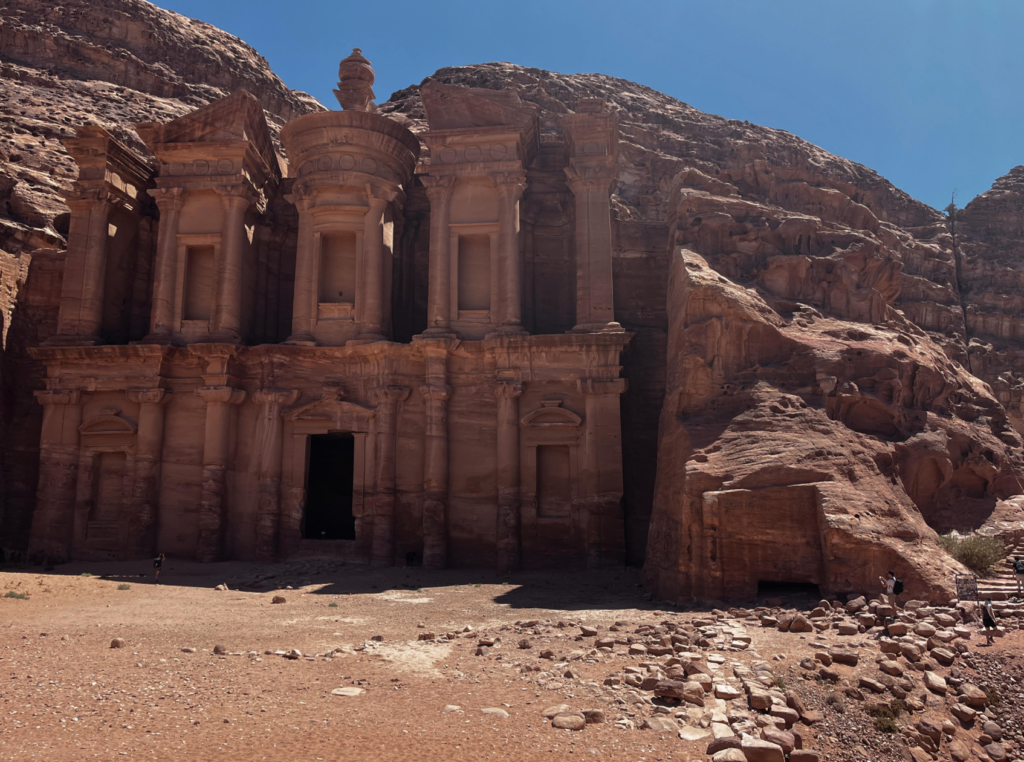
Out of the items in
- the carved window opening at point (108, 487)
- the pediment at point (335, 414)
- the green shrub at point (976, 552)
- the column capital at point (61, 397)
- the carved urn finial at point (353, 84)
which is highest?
the carved urn finial at point (353, 84)

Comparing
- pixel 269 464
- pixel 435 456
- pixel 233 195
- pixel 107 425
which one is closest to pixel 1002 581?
pixel 435 456

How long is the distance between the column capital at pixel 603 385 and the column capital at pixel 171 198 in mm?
13411

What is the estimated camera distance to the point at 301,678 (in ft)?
30.0

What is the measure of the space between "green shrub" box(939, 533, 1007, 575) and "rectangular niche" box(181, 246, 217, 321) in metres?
20.2

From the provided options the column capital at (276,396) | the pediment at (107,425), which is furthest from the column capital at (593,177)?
the pediment at (107,425)

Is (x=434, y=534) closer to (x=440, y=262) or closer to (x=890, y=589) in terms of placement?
(x=440, y=262)

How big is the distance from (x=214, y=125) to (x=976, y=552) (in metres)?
22.4

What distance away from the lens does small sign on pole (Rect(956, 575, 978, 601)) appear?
11797 mm

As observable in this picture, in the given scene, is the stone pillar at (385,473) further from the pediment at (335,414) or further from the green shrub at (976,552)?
the green shrub at (976,552)

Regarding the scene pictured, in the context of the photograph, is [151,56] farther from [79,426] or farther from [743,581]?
[743,581]

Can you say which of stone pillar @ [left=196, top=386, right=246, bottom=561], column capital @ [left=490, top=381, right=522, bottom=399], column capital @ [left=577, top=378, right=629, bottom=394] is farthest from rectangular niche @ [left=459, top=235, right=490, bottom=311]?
stone pillar @ [left=196, top=386, right=246, bottom=561]

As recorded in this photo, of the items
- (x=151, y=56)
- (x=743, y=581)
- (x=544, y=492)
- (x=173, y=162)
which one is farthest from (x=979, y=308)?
(x=151, y=56)

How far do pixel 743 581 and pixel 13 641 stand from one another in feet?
37.4

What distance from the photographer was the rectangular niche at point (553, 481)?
66.2 ft
